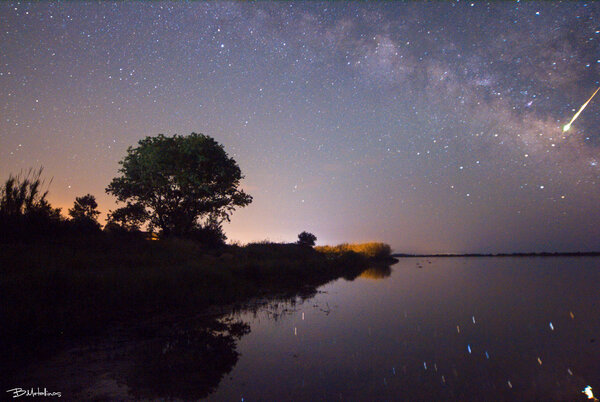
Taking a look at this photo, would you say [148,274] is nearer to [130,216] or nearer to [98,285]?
[98,285]

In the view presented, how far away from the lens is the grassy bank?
762cm

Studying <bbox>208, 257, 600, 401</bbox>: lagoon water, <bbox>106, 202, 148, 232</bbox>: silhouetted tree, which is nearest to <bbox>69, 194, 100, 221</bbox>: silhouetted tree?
<bbox>106, 202, 148, 232</bbox>: silhouetted tree

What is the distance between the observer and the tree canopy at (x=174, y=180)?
27.3 metres

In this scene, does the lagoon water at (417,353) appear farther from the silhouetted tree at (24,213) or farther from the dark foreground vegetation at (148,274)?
the silhouetted tree at (24,213)

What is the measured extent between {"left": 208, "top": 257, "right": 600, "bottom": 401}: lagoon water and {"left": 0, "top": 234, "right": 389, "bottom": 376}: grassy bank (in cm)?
344

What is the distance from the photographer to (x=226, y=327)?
9258 mm

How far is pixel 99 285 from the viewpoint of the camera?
10.1 metres

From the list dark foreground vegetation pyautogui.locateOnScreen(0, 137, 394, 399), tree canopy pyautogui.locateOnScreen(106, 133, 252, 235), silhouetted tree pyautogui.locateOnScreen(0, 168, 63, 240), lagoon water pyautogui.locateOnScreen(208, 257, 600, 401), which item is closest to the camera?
lagoon water pyautogui.locateOnScreen(208, 257, 600, 401)

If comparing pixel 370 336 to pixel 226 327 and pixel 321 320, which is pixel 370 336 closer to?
pixel 321 320

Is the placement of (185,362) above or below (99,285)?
below

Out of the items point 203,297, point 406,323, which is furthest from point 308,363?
point 203,297

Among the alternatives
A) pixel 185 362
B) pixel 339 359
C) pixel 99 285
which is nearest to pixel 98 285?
pixel 99 285

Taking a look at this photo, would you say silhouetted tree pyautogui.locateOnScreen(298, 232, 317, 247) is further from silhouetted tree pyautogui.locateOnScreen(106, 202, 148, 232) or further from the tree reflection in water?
the tree reflection in water

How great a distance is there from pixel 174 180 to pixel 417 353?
25.8m
